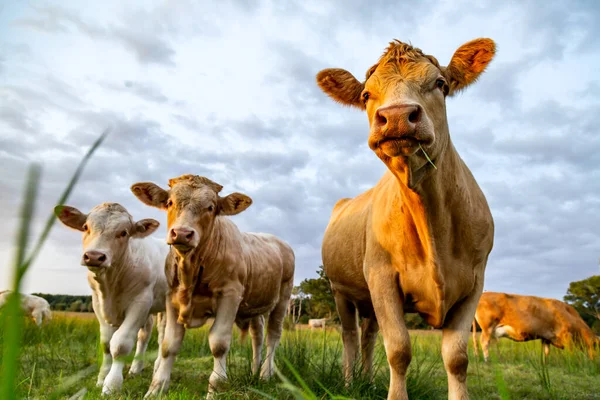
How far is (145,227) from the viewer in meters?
6.94

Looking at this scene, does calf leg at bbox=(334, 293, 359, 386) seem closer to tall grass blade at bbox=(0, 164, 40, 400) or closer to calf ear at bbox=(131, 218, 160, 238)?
calf ear at bbox=(131, 218, 160, 238)

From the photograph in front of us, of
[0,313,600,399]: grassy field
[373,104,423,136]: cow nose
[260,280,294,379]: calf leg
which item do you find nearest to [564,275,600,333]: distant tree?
[0,313,600,399]: grassy field

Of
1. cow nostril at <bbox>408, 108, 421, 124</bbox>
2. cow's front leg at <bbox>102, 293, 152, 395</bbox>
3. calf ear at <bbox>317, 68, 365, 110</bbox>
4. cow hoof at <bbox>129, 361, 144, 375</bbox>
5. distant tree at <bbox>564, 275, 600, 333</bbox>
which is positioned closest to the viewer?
cow nostril at <bbox>408, 108, 421, 124</bbox>

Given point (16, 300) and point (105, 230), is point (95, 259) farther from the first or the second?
point (16, 300)

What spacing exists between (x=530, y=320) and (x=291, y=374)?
1388 centimetres

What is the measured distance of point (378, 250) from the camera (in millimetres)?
4660

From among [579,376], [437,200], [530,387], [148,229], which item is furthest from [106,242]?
[579,376]

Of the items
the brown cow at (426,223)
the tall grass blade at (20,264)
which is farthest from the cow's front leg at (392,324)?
the tall grass blade at (20,264)

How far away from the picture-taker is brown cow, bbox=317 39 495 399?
406 centimetres

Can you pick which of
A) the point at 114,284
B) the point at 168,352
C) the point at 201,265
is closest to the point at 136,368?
the point at 114,284

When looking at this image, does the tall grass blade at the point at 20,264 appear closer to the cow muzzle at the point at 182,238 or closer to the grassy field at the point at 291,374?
the grassy field at the point at 291,374

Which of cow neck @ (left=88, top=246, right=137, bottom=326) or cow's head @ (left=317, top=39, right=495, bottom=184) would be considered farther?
cow neck @ (left=88, top=246, right=137, bottom=326)

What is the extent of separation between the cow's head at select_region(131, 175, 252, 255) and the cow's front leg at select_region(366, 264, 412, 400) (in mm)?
2022

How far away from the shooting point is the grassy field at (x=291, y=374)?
5051 mm
